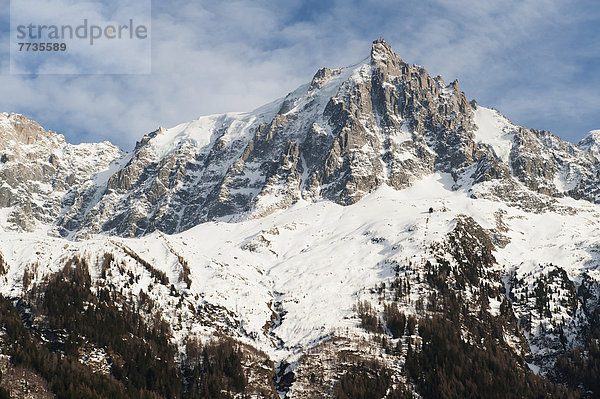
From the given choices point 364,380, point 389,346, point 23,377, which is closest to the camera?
point 23,377

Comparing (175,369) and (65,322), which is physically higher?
(65,322)

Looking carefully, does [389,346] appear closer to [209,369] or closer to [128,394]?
[209,369]

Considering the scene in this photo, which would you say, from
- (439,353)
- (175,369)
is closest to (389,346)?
(439,353)

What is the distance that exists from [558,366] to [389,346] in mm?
55497

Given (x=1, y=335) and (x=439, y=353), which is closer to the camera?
(x=1, y=335)

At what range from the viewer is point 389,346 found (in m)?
198

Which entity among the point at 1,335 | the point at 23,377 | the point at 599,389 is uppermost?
the point at 1,335

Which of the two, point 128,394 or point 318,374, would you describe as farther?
point 318,374

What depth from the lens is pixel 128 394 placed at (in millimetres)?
165000

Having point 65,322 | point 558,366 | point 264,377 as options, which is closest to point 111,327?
point 65,322

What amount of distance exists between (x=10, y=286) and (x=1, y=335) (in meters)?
33.8

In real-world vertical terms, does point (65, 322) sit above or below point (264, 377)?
above

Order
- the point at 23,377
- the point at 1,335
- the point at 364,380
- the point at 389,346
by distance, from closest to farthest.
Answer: the point at 23,377 < the point at 1,335 < the point at 364,380 < the point at 389,346

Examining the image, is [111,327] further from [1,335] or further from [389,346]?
[389,346]
